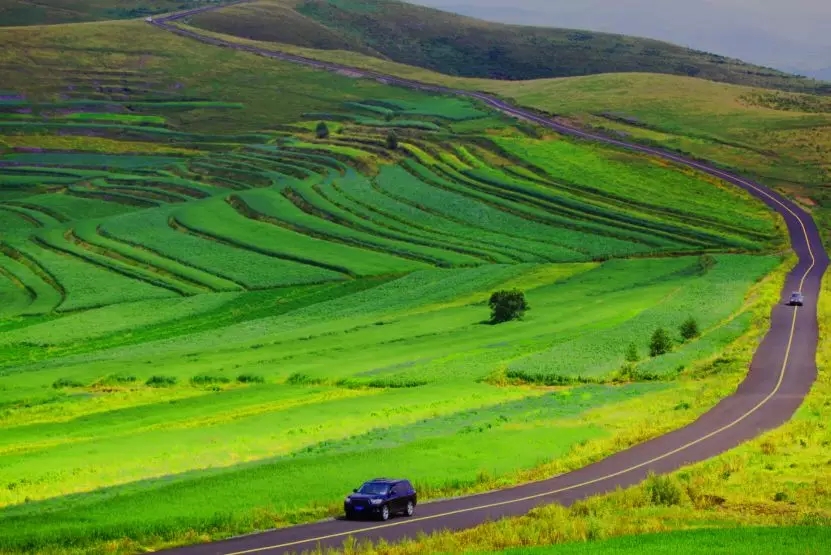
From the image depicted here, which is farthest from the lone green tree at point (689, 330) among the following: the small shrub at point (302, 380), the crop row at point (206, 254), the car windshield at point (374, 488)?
the car windshield at point (374, 488)

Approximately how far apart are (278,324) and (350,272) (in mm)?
22942

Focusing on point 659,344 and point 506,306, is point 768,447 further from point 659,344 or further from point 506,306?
point 506,306

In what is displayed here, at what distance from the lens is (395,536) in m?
37.6

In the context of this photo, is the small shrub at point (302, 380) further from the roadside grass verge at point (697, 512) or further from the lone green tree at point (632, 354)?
the roadside grass verge at point (697, 512)

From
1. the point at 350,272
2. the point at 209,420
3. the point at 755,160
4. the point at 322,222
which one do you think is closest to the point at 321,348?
the point at 209,420

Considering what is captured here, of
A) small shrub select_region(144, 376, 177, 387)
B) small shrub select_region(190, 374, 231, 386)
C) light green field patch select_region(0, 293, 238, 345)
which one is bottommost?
light green field patch select_region(0, 293, 238, 345)

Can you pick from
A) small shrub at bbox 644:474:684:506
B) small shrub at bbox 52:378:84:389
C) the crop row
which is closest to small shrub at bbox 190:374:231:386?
small shrub at bbox 52:378:84:389

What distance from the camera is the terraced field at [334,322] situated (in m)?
47.7

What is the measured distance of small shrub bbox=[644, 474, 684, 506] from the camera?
41.8 metres

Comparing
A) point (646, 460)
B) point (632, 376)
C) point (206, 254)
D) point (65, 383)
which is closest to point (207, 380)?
point (65, 383)

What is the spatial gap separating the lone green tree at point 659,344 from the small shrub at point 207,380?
1149 inches

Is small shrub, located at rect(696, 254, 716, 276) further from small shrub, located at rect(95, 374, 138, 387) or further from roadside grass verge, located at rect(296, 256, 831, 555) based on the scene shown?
roadside grass verge, located at rect(296, 256, 831, 555)

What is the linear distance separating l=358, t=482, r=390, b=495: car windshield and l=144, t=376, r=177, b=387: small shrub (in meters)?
35.9

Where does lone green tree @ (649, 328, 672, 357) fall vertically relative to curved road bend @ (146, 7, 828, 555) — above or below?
below
